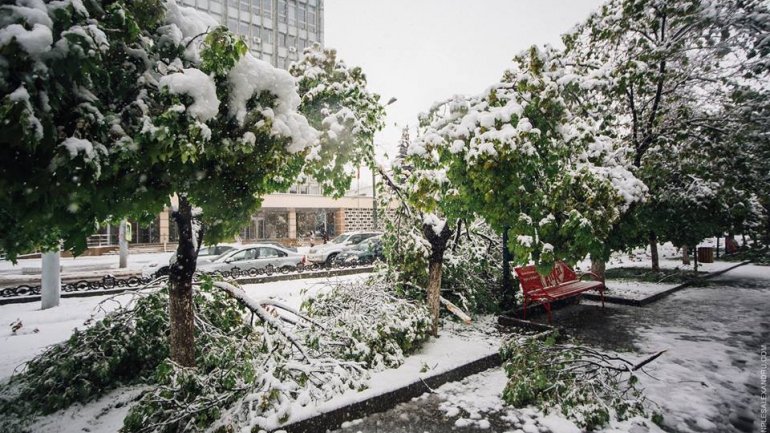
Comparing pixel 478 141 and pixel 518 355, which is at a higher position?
pixel 478 141

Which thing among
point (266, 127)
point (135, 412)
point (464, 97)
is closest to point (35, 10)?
point (266, 127)

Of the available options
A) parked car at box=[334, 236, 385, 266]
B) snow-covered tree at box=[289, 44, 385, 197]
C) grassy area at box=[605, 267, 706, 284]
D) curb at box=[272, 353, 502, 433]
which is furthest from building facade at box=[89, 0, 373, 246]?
curb at box=[272, 353, 502, 433]

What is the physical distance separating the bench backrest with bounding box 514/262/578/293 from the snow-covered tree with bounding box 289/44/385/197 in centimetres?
398

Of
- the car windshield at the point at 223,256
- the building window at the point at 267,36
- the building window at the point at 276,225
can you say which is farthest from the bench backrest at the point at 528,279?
the building window at the point at 267,36

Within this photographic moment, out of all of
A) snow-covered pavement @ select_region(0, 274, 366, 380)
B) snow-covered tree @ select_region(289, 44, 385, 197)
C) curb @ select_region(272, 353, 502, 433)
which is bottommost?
curb @ select_region(272, 353, 502, 433)

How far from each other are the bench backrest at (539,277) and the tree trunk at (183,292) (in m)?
5.64

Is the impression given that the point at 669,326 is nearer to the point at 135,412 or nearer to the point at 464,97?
the point at 464,97

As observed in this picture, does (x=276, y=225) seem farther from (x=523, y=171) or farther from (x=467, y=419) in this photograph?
(x=467, y=419)

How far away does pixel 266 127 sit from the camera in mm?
2883

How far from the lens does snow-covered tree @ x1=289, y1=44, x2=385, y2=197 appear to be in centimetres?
498

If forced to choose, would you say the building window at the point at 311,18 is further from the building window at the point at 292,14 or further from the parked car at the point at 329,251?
the parked car at the point at 329,251

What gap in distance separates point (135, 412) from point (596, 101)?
10859 millimetres

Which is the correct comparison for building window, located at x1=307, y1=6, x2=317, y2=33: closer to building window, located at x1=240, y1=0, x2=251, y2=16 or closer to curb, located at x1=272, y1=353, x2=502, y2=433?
building window, located at x1=240, y1=0, x2=251, y2=16

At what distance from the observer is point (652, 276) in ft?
44.2
